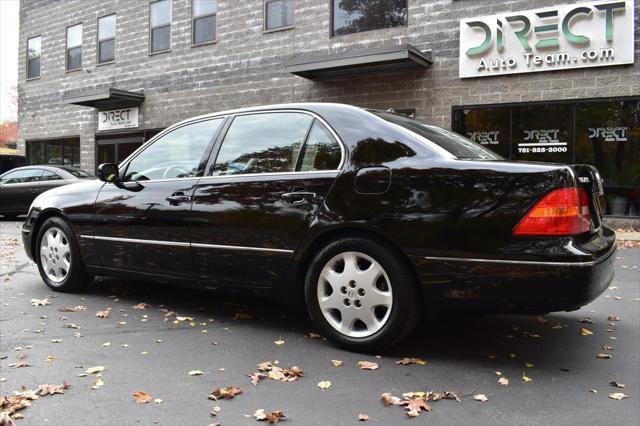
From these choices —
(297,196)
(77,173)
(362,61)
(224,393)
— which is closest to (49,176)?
(77,173)

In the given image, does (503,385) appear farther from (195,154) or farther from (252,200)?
(195,154)

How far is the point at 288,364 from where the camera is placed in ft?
11.4

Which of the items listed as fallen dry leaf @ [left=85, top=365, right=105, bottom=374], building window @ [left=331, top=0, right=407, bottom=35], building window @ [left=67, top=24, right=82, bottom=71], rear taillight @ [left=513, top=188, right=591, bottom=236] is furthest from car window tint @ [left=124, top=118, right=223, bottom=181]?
building window @ [left=67, top=24, right=82, bottom=71]

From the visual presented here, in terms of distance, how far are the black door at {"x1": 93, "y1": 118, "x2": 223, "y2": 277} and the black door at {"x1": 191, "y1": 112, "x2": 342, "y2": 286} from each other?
0.17 meters

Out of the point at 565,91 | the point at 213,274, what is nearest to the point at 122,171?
the point at 213,274

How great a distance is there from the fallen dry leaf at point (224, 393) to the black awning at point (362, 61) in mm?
10356

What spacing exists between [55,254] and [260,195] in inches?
102

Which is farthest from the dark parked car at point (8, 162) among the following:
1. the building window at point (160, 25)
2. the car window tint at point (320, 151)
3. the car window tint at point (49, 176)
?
the car window tint at point (320, 151)

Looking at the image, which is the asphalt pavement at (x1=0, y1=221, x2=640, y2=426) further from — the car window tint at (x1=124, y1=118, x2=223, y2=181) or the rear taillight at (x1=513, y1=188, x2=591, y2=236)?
the car window tint at (x1=124, y1=118, x2=223, y2=181)

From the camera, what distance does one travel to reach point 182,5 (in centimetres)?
1753

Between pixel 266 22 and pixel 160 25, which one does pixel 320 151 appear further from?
pixel 160 25

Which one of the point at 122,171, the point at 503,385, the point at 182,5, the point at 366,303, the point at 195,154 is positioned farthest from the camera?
the point at 182,5

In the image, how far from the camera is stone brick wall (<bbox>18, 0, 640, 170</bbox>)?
40.2 ft

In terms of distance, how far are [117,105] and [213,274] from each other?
54.9ft
